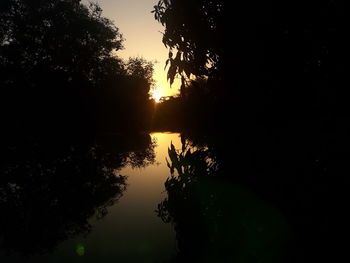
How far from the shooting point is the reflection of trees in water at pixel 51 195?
6.50 meters

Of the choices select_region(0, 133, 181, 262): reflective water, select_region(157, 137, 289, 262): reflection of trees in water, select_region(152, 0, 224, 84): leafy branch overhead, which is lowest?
select_region(0, 133, 181, 262): reflective water

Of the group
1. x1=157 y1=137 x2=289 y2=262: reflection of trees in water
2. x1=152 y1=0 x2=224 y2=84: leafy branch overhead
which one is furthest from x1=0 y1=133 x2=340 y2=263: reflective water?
x1=152 y1=0 x2=224 y2=84: leafy branch overhead

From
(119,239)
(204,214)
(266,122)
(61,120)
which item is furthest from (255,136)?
(61,120)

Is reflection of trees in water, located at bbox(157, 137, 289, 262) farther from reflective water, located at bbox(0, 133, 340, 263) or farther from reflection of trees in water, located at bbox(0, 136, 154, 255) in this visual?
reflection of trees in water, located at bbox(0, 136, 154, 255)

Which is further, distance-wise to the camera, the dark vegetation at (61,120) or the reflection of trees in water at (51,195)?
the dark vegetation at (61,120)

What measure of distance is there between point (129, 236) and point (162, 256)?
1220mm

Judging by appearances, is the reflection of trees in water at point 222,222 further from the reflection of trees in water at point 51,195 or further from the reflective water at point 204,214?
the reflection of trees in water at point 51,195

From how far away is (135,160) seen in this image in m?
16.3

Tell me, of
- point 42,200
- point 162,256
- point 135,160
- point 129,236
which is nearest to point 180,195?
point 162,256

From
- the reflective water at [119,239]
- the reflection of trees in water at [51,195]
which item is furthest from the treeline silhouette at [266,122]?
the reflection of trees in water at [51,195]

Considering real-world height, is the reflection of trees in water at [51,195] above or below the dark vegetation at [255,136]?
below

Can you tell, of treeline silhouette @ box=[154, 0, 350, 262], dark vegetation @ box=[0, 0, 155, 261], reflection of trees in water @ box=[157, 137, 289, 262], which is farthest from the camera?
dark vegetation @ box=[0, 0, 155, 261]

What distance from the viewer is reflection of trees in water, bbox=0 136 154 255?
6496mm

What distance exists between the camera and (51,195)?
903cm
